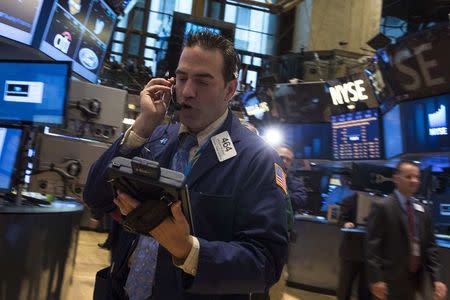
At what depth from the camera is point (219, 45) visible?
152cm

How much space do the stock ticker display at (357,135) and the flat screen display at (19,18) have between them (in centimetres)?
491

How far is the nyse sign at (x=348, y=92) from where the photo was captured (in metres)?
7.60

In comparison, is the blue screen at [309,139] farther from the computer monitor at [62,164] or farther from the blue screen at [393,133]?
the computer monitor at [62,164]

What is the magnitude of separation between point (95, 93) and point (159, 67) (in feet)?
36.6

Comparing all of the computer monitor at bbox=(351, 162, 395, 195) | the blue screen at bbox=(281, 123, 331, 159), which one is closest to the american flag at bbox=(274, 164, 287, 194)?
the computer monitor at bbox=(351, 162, 395, 195)

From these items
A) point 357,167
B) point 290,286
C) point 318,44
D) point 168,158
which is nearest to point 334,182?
point 357,167

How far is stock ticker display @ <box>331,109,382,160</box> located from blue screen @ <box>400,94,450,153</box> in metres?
1.11

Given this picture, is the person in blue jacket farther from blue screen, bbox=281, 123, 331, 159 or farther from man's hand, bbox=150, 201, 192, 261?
blue screen, bbox=281, 123, 331, 159

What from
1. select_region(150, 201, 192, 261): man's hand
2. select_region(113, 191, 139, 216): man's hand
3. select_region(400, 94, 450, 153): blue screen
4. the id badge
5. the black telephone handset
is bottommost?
the id badge

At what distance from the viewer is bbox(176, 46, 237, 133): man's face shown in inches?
58.4

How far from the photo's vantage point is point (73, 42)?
5719 mm

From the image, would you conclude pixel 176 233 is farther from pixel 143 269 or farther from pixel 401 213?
pixel 401 213

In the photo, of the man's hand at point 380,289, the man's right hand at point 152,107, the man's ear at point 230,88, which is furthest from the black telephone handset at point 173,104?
the man's hand at point 380,289

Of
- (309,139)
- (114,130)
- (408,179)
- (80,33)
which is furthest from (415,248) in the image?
(309,139)
